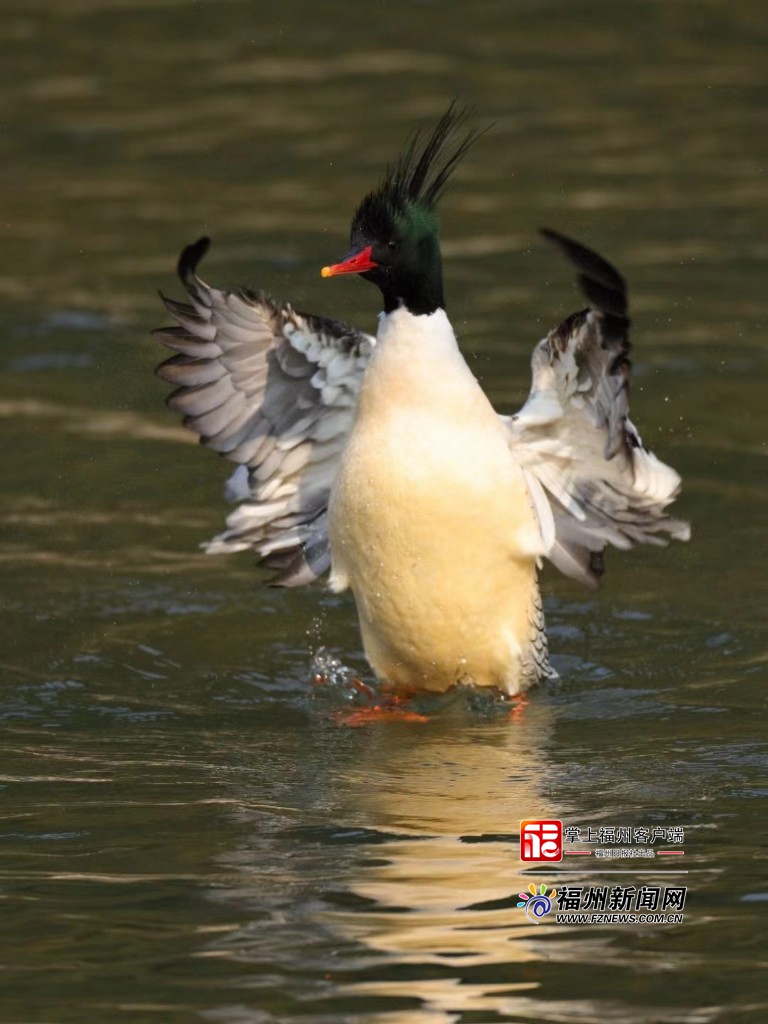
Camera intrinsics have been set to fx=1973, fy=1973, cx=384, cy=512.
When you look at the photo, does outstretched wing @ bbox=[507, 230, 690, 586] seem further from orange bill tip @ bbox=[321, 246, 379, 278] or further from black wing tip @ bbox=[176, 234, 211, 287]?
black wing tip @ bbox=[176, 234, 211, 287]

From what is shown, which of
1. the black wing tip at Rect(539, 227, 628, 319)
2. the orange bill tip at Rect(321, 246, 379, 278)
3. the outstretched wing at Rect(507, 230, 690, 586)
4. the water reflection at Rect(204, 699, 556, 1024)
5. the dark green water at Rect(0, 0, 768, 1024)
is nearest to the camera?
the water reflection at Rect(204, 699, 556, 1024)

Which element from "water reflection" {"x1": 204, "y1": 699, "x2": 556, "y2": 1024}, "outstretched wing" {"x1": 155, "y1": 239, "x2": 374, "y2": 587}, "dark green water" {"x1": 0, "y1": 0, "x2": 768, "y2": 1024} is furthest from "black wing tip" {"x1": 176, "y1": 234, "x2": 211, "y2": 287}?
"water reflection" {"x1": 204, "y1": 699, "x2": 556, "y2": 1024}

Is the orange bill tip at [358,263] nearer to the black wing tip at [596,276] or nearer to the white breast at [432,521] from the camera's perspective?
the white breast at [432,521]

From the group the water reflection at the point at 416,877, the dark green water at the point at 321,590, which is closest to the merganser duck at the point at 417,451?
the dark green water at the point at 321,590

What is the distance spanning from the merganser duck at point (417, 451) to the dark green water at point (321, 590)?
48 cm

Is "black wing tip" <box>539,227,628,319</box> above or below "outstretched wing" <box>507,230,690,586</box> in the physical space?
above

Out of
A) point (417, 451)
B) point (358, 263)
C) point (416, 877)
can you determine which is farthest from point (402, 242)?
point (416, 877)

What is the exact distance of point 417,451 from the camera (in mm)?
7945

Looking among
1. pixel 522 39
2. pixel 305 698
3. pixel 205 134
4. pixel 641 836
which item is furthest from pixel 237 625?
pixel 522 39

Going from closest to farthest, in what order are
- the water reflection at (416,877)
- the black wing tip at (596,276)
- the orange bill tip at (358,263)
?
the water reflection at (416,877) → the black wing tip at (596,276) → the orange bill tip at (358,263)

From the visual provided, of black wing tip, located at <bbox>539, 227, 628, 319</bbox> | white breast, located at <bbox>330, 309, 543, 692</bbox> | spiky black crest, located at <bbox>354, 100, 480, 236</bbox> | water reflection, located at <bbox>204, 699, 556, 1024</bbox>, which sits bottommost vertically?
water reflection, located at <bbox>204, 699, 556, 1024</bbox>

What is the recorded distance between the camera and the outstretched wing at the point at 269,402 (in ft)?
27.8

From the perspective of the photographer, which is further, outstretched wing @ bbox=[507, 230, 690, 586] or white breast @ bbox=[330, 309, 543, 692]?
white breast @ bbox=[330, 309, 543, 692]

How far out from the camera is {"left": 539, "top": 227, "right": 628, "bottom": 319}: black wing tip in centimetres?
735
